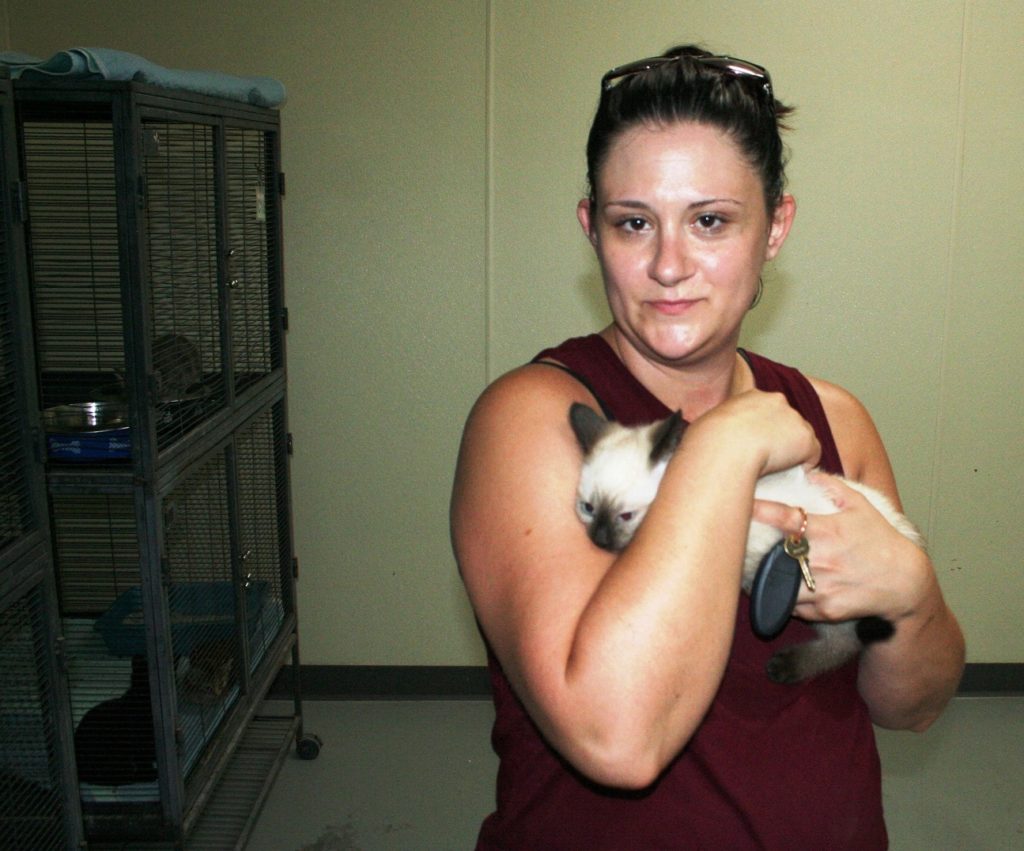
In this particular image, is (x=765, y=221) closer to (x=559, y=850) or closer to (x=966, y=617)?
(x=559, y=850)

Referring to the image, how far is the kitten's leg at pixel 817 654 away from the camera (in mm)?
1238

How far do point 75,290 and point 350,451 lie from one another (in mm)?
1359

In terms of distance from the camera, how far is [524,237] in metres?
3.58

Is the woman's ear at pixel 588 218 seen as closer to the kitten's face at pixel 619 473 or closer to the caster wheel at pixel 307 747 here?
the kitten's face at pixel 619 473

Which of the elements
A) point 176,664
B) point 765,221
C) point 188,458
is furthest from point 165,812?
point 765,221

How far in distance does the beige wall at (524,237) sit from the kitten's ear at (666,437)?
2.21 m

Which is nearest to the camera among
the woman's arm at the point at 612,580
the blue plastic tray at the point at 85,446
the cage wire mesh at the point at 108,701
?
the woman's arm at the point at 612,580

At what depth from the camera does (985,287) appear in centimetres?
363

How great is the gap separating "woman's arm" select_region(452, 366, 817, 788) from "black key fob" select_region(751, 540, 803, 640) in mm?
150

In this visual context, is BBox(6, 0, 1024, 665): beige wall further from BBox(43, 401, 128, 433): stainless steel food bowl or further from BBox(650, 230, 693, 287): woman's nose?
BBox(650, 230, 693, 287): woman's nose

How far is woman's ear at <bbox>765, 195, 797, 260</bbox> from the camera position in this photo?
1.41 meters

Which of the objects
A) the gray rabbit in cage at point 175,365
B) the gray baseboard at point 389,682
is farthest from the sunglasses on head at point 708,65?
the gray baseboard at point 389,682

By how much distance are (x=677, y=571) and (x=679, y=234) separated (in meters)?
0.49

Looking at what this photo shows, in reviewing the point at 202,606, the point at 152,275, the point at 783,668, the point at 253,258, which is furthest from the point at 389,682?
the point at 783,668
